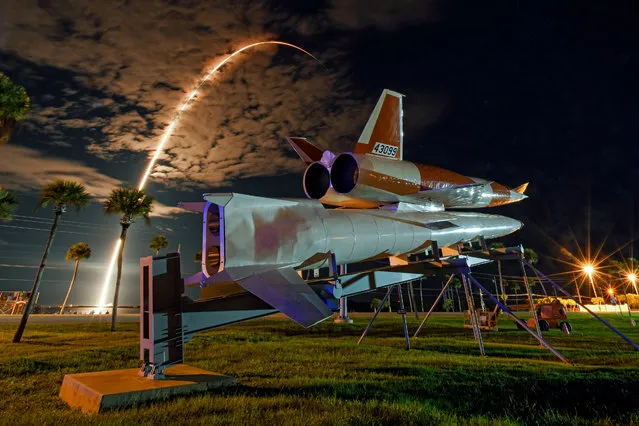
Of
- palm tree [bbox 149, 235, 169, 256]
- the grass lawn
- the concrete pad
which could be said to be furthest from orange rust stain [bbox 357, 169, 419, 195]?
palm tree [bbox 149, 235, 169, 256]

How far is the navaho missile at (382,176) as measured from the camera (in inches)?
299

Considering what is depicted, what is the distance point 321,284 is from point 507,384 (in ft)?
11.9

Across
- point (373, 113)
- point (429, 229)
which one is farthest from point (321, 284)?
point (373, 113)

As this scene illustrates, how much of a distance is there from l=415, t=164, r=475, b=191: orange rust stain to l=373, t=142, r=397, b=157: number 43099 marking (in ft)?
2.50

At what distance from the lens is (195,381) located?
5277 mm

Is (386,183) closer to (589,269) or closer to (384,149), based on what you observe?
(384,149)

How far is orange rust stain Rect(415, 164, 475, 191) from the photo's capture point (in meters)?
8.33

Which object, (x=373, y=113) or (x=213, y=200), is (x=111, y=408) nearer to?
(x=213, y=200)

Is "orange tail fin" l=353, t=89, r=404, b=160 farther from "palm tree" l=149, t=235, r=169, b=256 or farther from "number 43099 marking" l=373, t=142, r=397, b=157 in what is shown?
"palm tree" l=149, t=235, r=169, b=256

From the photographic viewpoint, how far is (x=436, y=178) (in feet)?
27.9

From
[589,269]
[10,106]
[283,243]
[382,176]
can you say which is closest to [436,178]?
[382,176]

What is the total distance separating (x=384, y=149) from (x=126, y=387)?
6859mm

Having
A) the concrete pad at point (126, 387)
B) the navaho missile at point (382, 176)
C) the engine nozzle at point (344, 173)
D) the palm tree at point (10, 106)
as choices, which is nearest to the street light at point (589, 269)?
the navaho missile at point (382, 176)

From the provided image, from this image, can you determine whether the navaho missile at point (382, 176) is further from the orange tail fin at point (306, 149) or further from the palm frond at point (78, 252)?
the palm frond at point (78, 252)
